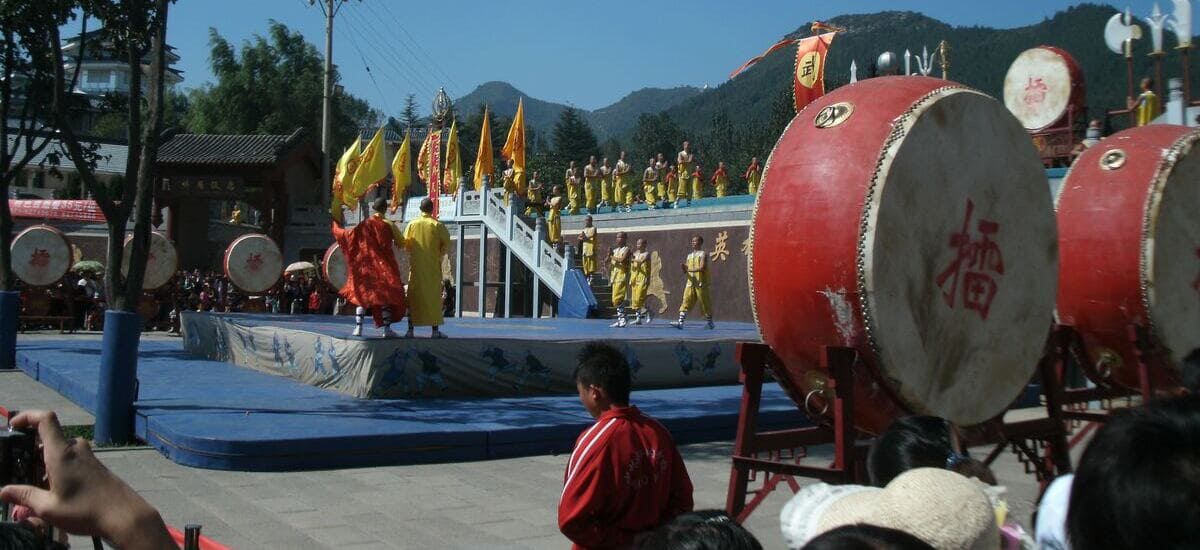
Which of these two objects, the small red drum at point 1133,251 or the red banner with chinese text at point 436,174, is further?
the red banner with chinese text at point 436,174

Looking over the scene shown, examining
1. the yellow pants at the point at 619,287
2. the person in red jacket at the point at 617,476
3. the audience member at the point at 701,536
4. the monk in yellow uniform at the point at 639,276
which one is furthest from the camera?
the yellow pants at the point at 619,287

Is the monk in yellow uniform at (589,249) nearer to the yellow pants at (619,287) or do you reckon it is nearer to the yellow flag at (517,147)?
the yellow flag at (517,147)

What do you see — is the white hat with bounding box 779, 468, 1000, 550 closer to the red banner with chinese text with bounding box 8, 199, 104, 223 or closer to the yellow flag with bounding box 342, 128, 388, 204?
the yellow flag with bounding box 342, 128, 388, 204

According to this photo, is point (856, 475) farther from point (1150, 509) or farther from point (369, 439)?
point (369, 439)

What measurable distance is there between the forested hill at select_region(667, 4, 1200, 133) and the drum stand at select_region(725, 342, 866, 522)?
5626 cm

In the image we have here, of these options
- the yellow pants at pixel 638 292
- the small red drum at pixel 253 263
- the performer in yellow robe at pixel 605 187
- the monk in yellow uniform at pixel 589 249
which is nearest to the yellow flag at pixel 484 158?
the monk in yellow uniform at pixel 589 249

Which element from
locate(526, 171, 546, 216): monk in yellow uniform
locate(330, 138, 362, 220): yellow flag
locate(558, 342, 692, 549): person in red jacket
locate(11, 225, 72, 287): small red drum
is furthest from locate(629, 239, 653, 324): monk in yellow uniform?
locate(558, 342, 692, 549): person in red jacket

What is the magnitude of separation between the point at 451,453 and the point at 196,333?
26.4 ft

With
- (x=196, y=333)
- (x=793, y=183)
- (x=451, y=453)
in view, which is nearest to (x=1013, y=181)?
(x=793, y=183)

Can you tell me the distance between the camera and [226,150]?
98.3 feet

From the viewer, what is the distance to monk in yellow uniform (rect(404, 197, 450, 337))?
9.91m

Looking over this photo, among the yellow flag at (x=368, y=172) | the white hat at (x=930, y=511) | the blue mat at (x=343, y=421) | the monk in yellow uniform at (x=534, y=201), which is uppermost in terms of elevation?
the monk in yellow uniform at (x=534, y=201)

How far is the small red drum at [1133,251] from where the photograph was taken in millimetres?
5984

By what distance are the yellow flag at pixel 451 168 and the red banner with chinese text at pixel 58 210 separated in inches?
675
